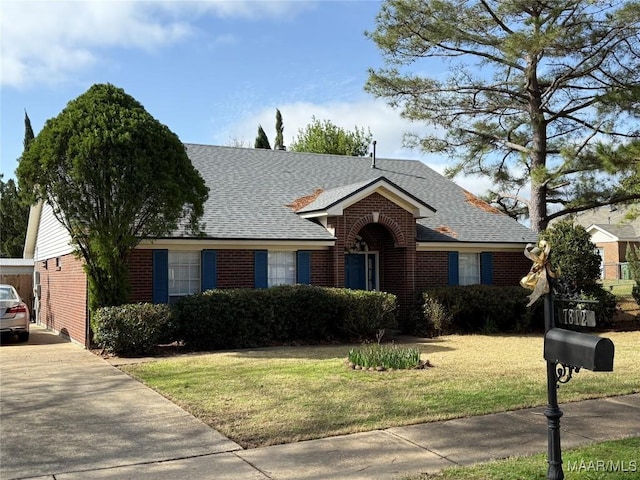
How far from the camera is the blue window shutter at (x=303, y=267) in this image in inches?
655

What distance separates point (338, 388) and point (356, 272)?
9712 mm

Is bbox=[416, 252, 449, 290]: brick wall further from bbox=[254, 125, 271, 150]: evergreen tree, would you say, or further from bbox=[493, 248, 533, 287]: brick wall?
bbox=[254, 125, 271, 150]: evergreen tree

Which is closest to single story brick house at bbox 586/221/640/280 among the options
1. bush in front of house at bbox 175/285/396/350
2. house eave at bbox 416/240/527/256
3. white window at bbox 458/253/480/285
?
house eave at bbox 416/240/527/256

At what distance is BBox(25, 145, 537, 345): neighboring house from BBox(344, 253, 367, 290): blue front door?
30 mm

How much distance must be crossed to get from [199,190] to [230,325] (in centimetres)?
308

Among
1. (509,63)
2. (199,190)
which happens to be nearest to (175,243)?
(199,190)

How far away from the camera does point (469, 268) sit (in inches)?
761

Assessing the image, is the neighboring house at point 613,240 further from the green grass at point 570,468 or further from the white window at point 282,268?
the green grass at point 570,468

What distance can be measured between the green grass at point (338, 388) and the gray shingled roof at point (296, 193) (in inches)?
187

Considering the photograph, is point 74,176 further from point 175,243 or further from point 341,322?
point 341,322

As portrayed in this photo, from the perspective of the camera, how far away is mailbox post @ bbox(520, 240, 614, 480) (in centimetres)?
388

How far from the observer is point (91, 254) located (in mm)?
13586

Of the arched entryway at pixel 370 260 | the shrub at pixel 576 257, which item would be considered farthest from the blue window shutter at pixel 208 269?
the shrub at pixel 576 257

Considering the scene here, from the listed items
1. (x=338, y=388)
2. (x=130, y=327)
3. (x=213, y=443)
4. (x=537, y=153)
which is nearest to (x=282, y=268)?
(x=130, y=327)
